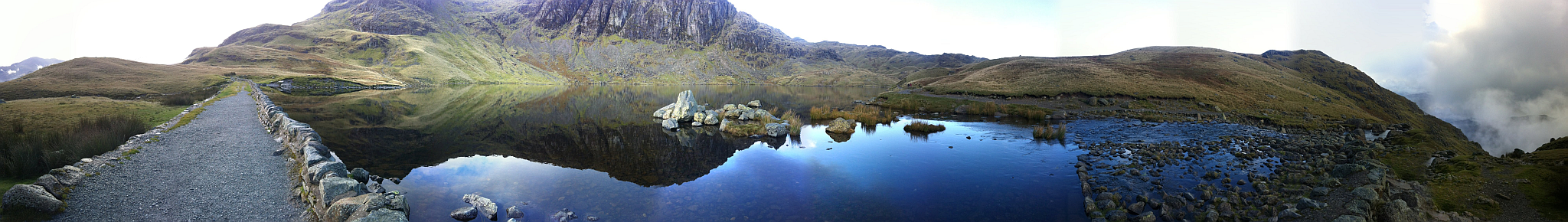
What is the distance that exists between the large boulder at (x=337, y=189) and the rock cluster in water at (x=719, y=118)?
14715 mm

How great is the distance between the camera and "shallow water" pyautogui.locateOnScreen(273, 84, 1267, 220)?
9594 millimetres

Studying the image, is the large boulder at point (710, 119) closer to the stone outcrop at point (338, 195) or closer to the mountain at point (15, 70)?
the stone outcrop at point (338, 195)

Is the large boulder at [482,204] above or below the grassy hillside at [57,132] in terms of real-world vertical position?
below

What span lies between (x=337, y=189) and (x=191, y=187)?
10.9 ft

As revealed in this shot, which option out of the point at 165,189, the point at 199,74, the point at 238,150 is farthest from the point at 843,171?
the point at 199,74

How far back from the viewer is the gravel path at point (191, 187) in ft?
23.0

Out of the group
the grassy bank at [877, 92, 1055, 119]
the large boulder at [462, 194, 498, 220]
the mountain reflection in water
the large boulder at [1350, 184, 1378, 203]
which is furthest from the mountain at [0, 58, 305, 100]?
the large boulder at [1350, 184, 1378, 203]

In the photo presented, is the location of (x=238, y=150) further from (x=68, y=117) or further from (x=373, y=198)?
(x=68, y=117)

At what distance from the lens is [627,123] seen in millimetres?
25766

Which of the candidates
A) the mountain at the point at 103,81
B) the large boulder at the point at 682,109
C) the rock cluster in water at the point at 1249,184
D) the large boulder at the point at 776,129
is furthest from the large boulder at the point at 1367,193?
the mountain at the point at 103,81

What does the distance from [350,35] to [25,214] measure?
689ft

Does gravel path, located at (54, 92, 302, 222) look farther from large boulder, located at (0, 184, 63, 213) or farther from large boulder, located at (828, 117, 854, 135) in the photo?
large boulder, located at (828, 117, 854, 135)

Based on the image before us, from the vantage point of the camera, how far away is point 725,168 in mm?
A: 13734

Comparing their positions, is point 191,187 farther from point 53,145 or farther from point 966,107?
point 966,107
